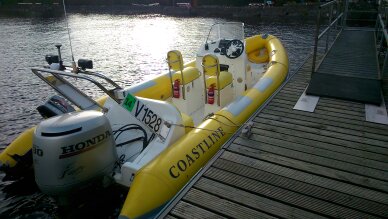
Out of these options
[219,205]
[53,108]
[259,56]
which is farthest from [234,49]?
[219,205]

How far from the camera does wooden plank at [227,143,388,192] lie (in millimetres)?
3036

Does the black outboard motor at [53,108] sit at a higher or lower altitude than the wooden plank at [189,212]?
higher

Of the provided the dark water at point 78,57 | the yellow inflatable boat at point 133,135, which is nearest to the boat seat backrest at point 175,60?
the yellow inflatable boat at point 133,135

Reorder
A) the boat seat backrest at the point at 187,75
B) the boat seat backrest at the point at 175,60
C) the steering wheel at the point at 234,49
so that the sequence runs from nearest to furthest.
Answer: the boat seat backrest at the point at 187,75, the boat seat backrest at the point at 175,60, the steering wheel at the point at 234,49

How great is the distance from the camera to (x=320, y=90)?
17.8ft

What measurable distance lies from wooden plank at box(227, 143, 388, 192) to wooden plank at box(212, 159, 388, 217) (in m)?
0.25

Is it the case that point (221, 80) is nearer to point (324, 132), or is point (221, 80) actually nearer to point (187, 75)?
point (187, 75)

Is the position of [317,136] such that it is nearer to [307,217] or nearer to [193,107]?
[307,217]

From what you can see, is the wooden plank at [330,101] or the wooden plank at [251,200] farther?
the wooden plank at [330,101]

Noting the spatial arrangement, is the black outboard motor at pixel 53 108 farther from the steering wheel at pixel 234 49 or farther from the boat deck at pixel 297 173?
the steering wheel at pixel 234 49

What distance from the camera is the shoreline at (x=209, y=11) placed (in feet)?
114

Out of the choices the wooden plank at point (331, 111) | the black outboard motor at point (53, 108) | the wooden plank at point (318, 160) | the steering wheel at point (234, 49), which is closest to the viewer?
the wooden plank at point (318, 160)

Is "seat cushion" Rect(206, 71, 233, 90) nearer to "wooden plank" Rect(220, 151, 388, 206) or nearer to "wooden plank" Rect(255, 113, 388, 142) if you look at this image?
"wooden plank" Rect(255, 113, 388, 142)

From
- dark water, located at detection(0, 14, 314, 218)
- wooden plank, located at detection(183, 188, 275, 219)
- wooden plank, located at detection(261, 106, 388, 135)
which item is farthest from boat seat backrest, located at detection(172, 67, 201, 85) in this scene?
wooden plank, located at detection(183, 188, 275, 219)
